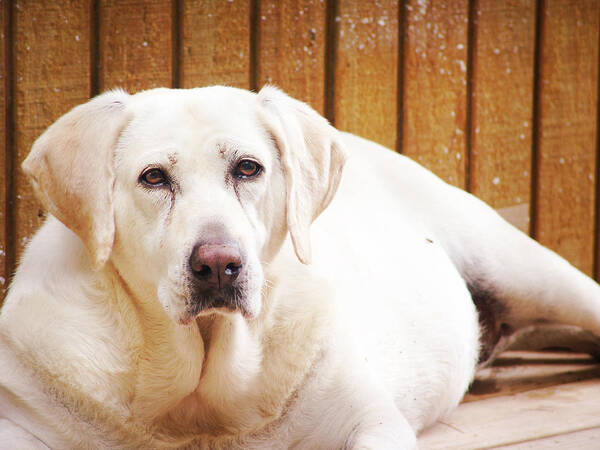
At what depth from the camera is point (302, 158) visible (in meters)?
2.20

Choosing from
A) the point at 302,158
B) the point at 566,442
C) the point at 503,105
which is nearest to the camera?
the point at 302,158

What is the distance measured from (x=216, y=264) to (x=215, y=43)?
1.30m

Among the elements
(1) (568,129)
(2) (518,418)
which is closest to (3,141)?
(2) (518,418)

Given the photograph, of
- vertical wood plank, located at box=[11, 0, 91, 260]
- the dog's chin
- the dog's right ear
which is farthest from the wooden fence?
the dog's chin

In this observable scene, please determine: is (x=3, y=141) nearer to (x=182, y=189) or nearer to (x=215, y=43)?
(x=215, y=43)

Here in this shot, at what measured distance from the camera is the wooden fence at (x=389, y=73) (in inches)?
108

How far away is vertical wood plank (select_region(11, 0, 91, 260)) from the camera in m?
2.70

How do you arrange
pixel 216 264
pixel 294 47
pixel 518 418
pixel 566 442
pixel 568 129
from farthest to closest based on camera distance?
pixel 568 129, pixel 294 47, pixel 518 418, pixel 566 442, pixel 216 264

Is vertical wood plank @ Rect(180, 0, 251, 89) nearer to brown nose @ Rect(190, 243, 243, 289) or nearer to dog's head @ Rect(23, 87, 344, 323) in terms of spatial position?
dog's head @ Rect(23, 87, 344, 323)

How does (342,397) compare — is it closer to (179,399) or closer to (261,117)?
(179,399)

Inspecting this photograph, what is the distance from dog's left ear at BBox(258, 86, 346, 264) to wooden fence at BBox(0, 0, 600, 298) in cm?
79

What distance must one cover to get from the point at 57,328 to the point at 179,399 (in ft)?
1.08

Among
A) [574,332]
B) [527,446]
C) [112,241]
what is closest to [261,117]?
[112,241]

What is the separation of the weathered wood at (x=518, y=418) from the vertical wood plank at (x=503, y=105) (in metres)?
0.89
